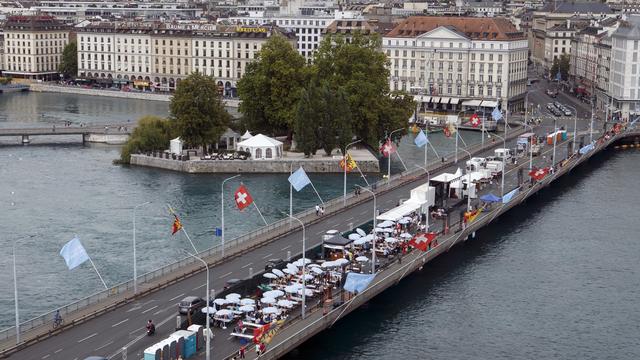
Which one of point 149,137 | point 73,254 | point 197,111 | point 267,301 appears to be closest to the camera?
point 73,254

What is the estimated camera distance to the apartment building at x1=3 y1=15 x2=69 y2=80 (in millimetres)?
179875

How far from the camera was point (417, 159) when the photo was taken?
338 ft

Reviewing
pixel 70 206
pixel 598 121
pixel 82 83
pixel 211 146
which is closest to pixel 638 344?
pixel 70 206

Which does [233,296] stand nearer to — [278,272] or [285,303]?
[285,303]

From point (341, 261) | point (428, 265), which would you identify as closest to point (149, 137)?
point (428, 265)

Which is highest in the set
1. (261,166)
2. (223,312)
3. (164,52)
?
(164,52)

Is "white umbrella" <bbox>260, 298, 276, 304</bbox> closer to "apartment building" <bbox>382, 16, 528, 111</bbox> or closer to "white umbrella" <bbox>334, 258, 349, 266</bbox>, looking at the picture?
"white umbrella" <bbox>334, 258, 349, 266</bbox>

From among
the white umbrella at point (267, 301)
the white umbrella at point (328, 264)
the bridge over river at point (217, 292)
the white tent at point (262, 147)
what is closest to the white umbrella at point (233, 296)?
the white umbrella at point (267, 301)

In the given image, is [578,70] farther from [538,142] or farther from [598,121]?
[538,142]

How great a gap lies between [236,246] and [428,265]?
12932mm

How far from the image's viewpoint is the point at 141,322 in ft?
155

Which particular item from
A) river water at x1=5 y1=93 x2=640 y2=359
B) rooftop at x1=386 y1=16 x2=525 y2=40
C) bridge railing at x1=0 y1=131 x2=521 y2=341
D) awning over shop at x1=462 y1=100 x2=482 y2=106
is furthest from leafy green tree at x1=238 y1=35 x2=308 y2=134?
A: rooftop at x1=386 y1=16 x2=525 y2=40

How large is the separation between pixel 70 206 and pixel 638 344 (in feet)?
150

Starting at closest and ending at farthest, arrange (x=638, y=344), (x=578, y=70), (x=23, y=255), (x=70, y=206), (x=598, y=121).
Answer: (x=638, y=344)
(x=23, y=255)
(x=70, y=206)
(x=598, y=121)
(x=578, y=70)
